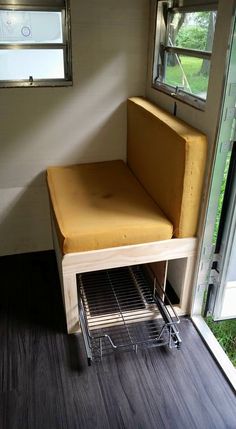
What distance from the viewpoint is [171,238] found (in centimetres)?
172

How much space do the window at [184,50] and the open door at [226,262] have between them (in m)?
0.41

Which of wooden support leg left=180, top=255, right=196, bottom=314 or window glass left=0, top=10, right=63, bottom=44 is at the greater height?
window glass left=0, top=10, right=63, bottom=44

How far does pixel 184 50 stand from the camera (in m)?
1.80

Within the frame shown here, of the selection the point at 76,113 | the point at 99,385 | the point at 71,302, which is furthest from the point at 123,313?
the point at 76,113

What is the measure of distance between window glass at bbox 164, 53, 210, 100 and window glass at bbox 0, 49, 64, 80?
0.62 metres

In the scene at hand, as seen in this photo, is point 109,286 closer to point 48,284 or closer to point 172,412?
point 48,284

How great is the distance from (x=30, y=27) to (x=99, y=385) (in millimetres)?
1838

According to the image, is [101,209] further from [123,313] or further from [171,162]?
[123,313]

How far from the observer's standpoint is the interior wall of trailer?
202cm

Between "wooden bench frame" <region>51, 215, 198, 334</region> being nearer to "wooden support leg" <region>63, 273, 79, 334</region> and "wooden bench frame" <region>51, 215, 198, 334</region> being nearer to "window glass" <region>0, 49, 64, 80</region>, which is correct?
"wooden support leg" <region>63, 273, 79, 334</region>

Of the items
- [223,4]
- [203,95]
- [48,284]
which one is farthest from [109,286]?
[223,4]

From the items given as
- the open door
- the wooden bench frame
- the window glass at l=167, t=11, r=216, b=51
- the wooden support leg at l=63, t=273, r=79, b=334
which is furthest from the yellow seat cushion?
the window glass at l=167, t=11, r=216, b=51

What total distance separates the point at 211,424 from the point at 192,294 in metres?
0.61

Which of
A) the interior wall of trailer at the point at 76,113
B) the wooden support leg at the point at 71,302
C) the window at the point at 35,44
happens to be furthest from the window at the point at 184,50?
the wooden support leg at the point at 71,302
